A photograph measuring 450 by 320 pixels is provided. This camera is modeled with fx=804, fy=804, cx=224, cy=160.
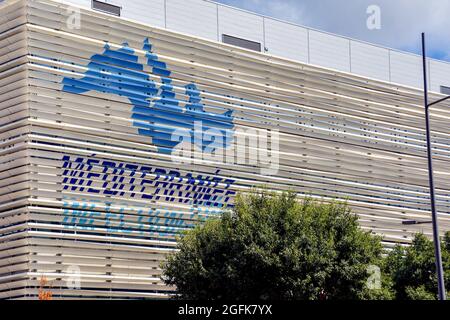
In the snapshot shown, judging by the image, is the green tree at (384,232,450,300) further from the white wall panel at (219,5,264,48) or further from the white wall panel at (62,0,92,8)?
the white wall panel at (62,0,92,8)

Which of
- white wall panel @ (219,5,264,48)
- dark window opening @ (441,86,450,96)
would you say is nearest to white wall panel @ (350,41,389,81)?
dark window opening @ (441,86,450,96)

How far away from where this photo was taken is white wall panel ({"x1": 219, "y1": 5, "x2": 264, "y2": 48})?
52.6 metres

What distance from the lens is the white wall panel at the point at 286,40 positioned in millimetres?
55156

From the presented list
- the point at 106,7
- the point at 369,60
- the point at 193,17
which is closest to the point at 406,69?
the point at 369,60

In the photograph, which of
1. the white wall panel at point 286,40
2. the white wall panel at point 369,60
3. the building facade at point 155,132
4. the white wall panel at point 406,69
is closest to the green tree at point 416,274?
the building facade at point 155,132

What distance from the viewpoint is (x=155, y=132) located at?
4744 cm

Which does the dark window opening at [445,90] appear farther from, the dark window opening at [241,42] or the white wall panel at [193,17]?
the white wall panel at [193,17]

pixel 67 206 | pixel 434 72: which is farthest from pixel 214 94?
pixel 434 72

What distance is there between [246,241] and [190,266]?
308 cm

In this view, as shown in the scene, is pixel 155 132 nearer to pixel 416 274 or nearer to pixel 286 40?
pixel 286 40

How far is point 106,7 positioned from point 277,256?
20079 millimetres

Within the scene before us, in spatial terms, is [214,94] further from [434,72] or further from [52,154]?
[434,72]

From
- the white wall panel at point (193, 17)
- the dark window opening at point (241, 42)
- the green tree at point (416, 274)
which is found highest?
the white wall panel at point (193, 17)

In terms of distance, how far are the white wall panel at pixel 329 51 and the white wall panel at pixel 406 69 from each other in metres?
5.31
